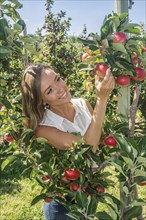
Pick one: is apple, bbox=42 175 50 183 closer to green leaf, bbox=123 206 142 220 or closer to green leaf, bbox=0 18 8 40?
green leaf, bbox=123 206 142 220

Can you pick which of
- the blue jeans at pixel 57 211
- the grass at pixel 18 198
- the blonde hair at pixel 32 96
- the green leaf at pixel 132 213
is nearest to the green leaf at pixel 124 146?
the green leaf at pixel 132 213

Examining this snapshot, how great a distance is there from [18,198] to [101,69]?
9.77 feet

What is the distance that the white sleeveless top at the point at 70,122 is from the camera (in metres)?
1.85

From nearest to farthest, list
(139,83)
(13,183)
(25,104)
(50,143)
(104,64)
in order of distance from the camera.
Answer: (104,64), (139,83), (50,143), (25,104), (13,183)

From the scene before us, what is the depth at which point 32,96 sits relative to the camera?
1.84 metres

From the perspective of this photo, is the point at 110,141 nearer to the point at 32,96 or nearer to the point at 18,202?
the point at 32,96

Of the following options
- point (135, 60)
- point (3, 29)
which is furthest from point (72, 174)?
point (3, 29)

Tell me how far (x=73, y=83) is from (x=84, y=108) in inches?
181

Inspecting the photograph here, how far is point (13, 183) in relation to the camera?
4.42 m

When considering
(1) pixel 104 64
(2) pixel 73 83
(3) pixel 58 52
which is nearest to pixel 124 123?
(1) pixel 104 64

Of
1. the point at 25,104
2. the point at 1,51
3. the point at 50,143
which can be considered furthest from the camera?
the point at 25,104

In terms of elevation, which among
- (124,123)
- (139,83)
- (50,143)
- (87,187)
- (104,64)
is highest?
(104,64)

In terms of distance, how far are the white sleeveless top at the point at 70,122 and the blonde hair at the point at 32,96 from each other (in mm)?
48

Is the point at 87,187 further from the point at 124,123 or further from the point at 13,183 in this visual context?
the point at 13,183
